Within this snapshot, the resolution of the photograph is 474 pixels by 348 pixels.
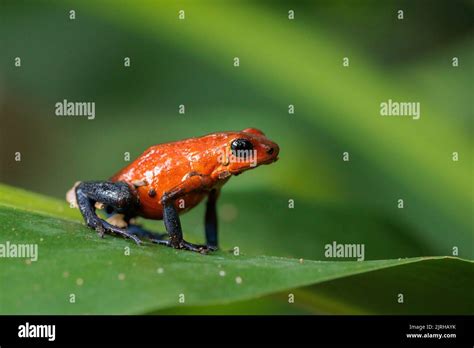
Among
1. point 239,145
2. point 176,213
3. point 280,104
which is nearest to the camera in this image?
point 176,213

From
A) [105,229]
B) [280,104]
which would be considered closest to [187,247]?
[105,229]

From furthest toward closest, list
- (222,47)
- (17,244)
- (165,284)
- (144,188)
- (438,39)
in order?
(438,39)
(222,47)
(144,188)
(17,244)
(165,284)

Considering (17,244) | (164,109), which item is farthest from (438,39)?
(17,244)

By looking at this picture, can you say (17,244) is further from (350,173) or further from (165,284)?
(350,173)

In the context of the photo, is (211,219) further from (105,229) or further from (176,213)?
(105,229)

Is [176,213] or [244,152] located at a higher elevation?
[244,152]

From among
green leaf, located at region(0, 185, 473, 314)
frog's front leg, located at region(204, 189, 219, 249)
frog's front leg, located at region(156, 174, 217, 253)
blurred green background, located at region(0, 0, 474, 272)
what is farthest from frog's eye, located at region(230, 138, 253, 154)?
green leaf, located at region(0, 185, 473, 314)

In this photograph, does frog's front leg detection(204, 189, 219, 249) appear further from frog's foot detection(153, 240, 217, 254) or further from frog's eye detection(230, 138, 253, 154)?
frog's foot detection(153, 240, 217, 254)
